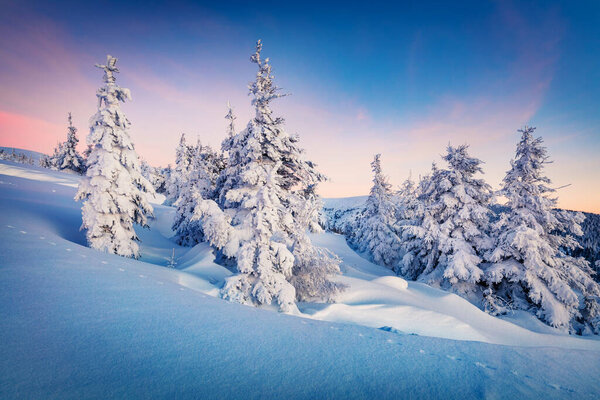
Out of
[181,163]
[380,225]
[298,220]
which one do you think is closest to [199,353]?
[298,220]

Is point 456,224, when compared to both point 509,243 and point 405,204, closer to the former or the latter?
point 509,243

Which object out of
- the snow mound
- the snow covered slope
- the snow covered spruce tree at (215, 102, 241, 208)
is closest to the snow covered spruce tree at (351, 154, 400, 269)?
the snow mound

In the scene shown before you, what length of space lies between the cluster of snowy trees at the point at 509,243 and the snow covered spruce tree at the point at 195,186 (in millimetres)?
14811

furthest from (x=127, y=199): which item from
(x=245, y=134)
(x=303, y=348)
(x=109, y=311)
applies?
(x=303, y=348)

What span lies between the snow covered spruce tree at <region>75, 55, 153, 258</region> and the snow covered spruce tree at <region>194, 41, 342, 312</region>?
456 cm

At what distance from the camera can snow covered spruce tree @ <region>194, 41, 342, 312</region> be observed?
857 cm

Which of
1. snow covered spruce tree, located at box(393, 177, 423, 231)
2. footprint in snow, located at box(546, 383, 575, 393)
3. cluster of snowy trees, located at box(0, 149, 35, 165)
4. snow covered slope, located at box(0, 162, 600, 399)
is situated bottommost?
snow covered slope, located at box(0, 162, 600, 399)

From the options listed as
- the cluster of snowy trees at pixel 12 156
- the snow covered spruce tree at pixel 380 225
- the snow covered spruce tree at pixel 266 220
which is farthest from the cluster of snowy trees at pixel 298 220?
the cluster of snowy trees at pixel 12 156

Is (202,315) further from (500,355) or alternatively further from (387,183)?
(387,183)

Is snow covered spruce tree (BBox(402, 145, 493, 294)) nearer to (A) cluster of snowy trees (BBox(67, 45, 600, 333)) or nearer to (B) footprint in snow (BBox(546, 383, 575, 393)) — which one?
(A) cluster of snowy trees (BBox(67, 45, 600, 333))

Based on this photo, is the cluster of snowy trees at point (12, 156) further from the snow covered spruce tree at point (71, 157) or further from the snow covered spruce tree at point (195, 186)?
the snow covered spruce tree at point (195, 186)

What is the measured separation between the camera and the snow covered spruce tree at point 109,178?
Answer: 11547 millimetres

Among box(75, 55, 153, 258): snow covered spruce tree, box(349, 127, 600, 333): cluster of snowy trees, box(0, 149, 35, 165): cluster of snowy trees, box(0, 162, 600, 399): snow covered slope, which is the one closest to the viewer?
box(0, 162, 600, 399): snow covered slope

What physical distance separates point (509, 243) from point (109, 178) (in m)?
21.2
